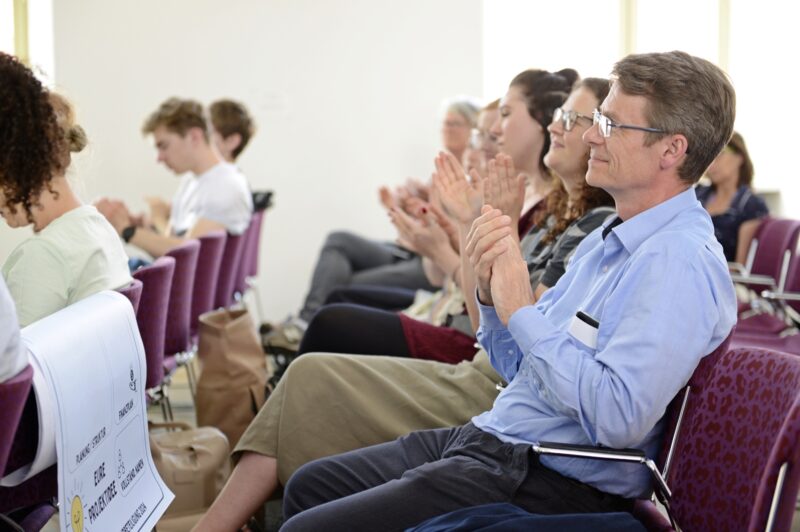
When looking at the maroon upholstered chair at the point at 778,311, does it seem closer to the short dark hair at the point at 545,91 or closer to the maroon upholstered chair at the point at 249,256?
the short dark hair at the point at 545,91

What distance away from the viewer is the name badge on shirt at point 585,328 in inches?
64.7

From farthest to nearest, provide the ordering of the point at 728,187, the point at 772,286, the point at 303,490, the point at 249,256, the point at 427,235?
the point at 249,256 < the point at 728,187 < the point at 772,286 < the point at 427,235 < the point at 303,490

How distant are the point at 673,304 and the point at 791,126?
5147mm

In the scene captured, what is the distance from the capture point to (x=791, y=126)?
6.18m

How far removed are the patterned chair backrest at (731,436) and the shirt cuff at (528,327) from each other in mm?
257

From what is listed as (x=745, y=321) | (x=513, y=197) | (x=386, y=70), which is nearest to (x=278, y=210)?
(x=386, y=70)

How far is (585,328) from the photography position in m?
1.66

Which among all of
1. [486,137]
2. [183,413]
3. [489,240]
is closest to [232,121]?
[183,413]

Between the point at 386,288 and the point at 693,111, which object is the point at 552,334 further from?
the point at 386,288

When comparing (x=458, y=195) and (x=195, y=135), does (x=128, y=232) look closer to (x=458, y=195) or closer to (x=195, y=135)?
(x=195, y=135)

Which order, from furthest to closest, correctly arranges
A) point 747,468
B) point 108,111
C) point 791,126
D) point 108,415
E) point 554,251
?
point 108,111 → point 791,126 → point 554,251 → point 108,415 → point 747,468

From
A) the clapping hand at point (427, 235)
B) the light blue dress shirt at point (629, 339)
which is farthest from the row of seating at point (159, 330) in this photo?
the light blue dress shirt at point (629, 339)

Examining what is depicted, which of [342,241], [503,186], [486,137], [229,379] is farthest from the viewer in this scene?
[342,241]

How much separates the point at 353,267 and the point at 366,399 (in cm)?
389
